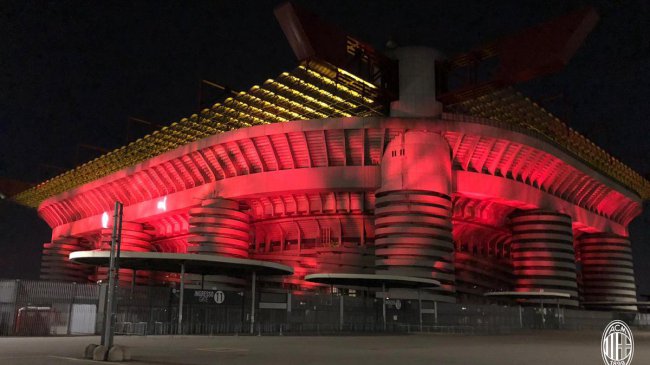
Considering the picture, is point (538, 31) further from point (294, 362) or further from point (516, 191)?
point (294, 362)

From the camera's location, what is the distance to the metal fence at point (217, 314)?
3234cm

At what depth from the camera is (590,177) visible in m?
71.7

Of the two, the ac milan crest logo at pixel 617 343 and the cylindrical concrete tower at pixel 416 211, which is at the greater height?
the cylindrical concrete tower at pixel 416 211

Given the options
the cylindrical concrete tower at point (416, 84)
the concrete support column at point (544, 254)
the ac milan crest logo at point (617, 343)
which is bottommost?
the ac milan crest logo at point (617, 343)

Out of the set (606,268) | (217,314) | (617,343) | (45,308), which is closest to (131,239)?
(217,314)

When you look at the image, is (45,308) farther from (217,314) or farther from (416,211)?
(416,211)

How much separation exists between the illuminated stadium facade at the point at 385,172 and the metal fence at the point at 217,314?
8659mm

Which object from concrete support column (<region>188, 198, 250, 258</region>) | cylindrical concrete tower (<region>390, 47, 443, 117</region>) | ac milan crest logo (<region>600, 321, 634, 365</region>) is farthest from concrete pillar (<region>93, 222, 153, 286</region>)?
ac milan crest logo (<region>600, 321, 634, 365</region>)

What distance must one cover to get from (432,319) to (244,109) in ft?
104

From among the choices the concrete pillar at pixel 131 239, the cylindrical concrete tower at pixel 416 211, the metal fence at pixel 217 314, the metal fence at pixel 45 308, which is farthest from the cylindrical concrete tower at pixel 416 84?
the concrete pillar at pixel 131 239

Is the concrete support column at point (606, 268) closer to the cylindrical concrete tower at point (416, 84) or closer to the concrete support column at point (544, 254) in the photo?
the concrete support column at point (544, 254)

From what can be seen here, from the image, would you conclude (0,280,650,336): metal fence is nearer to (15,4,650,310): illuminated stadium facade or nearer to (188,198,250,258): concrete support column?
(15,4,650,310): illuminated stadium facade

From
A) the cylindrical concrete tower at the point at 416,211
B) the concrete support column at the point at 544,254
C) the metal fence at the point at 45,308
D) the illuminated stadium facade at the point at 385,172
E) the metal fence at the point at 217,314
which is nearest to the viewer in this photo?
the metal fence at the point at 45,308

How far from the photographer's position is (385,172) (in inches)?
2254
